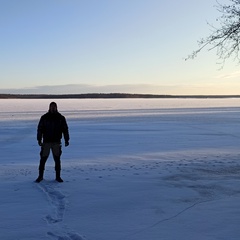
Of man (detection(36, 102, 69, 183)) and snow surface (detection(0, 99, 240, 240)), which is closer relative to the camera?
snow surface (detection(0, 99, 240, 240))

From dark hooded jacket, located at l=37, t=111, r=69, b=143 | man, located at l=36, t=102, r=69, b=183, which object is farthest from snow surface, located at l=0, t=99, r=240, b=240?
dark hooded jacket, located at l=37, t=111, r=69, b=143

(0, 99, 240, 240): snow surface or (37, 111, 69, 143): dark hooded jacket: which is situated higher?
(37, 111, 69, 143): dark hooded jacket

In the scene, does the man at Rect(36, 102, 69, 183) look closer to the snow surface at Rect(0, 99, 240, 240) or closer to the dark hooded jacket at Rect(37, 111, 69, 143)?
the dark hooded jacket at Rect(37, 111, 69, 143)

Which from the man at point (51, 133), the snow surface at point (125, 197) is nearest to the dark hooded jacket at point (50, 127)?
the man at point (51, 133)

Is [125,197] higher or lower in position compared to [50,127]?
lower

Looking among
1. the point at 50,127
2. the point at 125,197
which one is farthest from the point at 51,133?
the point at 125,197

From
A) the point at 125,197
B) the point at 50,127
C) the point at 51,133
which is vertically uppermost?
the point at 50,127

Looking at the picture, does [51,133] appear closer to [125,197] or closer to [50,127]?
[50,127]

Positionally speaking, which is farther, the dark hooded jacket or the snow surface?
the dark hooded jacket

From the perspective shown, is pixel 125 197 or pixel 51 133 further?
pixel 51 133

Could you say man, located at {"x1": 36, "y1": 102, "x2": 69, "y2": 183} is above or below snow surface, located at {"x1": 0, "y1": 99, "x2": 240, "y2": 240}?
above

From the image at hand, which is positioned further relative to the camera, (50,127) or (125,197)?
(50,127)

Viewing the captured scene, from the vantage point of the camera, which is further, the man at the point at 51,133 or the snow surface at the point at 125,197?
the man at the point at 51,133

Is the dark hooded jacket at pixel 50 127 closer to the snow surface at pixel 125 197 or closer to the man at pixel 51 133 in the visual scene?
the man at pixel 51 133
